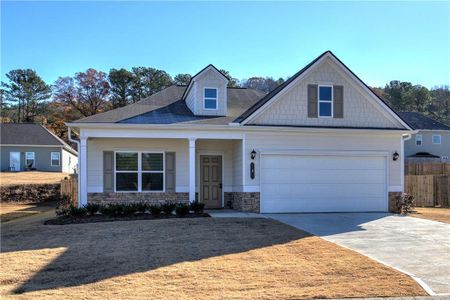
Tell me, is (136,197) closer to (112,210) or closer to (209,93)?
(112,210)

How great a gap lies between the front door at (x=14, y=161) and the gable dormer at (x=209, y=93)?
94.4ft

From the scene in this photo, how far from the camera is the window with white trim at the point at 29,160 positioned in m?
41.2

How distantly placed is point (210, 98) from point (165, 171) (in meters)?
3.47

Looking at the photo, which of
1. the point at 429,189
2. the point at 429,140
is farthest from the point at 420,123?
the point at 429,189

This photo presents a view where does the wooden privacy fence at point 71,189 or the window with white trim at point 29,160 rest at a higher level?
the window with white trim at point 29,160

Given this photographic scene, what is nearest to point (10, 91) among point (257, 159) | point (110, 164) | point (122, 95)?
point (122, 95)

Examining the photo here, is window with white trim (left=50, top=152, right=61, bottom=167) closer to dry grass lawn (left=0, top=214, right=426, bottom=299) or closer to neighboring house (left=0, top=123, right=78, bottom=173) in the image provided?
neighboring house (left=0, top=123, right=78, bottom=173)

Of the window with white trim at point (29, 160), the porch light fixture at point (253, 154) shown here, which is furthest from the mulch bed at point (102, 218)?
the window with white trim at point (29, 160)

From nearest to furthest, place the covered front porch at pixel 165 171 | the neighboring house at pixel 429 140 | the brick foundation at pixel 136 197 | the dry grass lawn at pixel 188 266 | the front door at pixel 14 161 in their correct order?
the dry grass lawn at pixel 188 266, the covered front porch at pixel 165 171, the brick foundation at pixel 136 197, the front door at pixel 14 161, the neighboring house at pixel 429 140

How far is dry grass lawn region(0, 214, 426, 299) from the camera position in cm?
667

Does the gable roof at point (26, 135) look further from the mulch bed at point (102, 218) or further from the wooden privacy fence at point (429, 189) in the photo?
the wooden privacy fence at point (429, 189)

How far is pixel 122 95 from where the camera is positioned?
52688mm

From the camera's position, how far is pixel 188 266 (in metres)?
8.06

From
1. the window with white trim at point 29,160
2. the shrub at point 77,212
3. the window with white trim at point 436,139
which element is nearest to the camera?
the shrub at point 77,212
